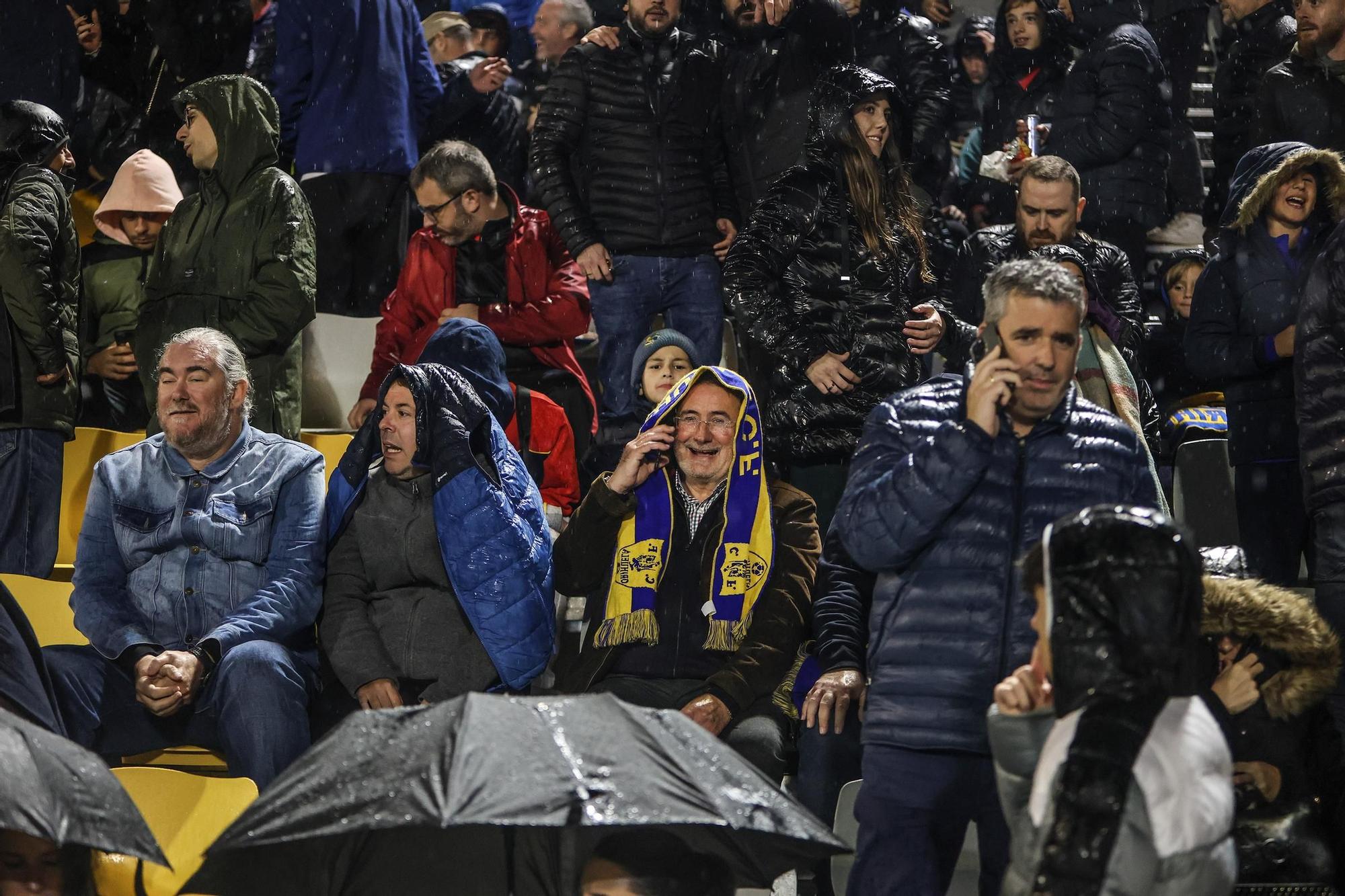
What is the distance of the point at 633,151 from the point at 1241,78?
9.92 ft

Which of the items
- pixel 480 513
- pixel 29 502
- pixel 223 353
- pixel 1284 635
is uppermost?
pixel 223 353

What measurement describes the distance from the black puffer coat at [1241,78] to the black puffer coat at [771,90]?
1.96m

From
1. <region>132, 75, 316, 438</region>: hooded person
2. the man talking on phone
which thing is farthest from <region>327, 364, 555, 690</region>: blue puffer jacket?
the man talking on phone

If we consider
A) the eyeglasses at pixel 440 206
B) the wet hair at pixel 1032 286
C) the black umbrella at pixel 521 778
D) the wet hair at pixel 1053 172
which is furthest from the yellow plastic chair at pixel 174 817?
the wet hair at pixel 1053 172

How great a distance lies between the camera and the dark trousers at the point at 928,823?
4098 millimetres

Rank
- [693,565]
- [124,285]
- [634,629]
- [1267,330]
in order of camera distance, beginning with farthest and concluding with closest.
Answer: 1. [124,285]
2. [1267,330]
3. [693,565]
4. [634,629]

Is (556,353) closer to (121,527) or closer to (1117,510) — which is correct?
(121,527)

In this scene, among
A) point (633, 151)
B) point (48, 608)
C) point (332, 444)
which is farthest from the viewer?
point (633, 151)

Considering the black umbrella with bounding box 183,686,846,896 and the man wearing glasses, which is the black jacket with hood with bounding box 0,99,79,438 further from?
the black umbrella with bounding box 183,686,846,896

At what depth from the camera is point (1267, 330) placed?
20.0 ft

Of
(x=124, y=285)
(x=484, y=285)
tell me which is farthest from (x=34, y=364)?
(x=484, y=285)

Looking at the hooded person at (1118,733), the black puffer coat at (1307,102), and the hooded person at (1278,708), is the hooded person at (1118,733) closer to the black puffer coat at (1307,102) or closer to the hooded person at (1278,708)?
the hooded person at (1278,708)

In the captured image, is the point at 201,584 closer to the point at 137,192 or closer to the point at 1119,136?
the point at 137,192

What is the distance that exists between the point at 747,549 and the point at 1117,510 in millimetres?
2246
